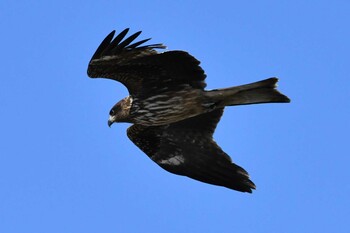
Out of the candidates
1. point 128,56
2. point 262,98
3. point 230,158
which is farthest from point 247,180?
point 128,56

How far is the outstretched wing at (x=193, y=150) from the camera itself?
16328 millimetres

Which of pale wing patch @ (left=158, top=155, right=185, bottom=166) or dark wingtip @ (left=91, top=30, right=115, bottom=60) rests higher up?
dark wingtip @ (left=91, top=30, right=115, bottom=60)

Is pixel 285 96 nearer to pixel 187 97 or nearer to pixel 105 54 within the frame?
pixel 187 97

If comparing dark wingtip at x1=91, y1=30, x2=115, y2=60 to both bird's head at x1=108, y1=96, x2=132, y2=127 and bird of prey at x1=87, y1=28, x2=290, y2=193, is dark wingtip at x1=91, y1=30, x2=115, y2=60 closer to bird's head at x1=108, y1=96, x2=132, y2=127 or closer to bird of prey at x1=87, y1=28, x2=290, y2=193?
bird of prey at x1=87, y1=28, x2=290, y2=193

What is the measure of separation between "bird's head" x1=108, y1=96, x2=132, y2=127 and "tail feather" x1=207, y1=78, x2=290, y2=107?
1535 millimetres

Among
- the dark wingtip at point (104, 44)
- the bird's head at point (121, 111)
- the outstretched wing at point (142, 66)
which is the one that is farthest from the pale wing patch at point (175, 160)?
the dark wingtip at point (104, 44)

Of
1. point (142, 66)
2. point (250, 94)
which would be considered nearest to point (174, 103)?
point (142, 66)

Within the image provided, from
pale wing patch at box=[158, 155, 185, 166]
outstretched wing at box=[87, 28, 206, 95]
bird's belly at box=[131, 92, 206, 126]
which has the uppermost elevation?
outstretched wing at box=[87, 28, 206, 95]

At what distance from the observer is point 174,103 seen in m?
15.6

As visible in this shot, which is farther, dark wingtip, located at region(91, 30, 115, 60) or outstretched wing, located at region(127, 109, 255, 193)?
outstretched wing, located at region(127, 109, 255, 193)

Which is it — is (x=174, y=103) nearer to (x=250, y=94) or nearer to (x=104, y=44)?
(x=250, y=94)

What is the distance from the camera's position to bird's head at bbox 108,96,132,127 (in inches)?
625

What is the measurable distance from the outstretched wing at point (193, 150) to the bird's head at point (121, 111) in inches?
31.6

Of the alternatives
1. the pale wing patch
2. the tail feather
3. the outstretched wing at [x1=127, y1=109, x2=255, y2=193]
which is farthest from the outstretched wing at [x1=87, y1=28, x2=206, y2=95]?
the pale wing patch
